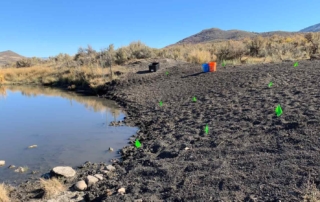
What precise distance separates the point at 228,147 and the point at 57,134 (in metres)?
6.11

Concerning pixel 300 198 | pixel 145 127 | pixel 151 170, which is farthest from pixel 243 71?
pixel 300 198

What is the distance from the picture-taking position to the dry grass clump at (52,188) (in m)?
5.00

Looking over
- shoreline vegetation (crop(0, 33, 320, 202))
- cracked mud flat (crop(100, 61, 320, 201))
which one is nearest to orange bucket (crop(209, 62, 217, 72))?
cracked mud flat (crop(100, 61, 320, 201))

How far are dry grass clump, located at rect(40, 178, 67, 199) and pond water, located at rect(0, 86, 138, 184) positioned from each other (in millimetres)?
1004

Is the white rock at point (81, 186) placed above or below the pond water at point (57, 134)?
below

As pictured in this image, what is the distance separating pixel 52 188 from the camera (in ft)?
16.7

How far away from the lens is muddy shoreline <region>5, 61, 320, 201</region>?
156 inches

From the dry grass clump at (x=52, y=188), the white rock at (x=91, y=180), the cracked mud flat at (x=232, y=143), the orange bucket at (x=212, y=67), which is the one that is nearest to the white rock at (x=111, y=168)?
the cracked mud flat at (x=232, y=143)

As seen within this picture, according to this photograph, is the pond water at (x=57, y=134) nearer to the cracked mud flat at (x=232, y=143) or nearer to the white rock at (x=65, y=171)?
the white rock at (x=65, y=171)

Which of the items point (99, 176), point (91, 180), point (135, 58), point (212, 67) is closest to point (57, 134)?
point (99, 176)

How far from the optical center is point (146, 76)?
16.4 m

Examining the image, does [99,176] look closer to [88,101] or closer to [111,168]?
[111,168]

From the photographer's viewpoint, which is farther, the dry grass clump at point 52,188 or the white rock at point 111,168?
the white rock at point 111,168

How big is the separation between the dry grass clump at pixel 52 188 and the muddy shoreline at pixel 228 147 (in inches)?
12.6
